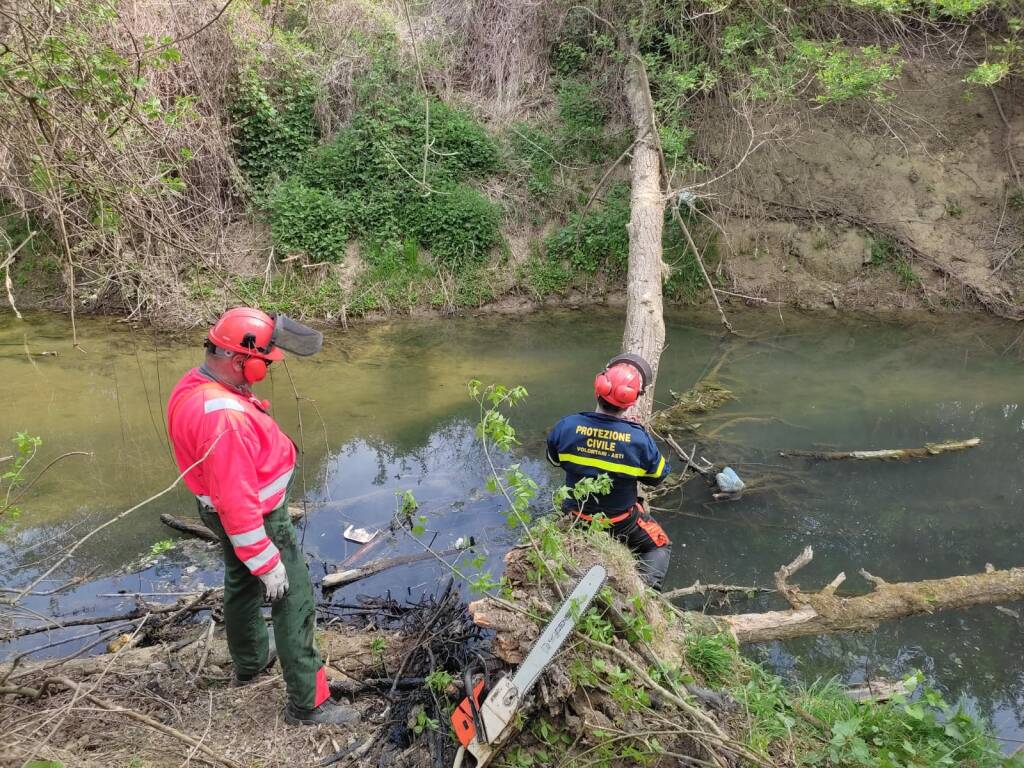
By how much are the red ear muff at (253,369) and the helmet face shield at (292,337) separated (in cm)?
10

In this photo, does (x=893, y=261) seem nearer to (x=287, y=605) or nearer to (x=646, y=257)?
(x=646, y=257)

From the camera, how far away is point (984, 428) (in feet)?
23.1

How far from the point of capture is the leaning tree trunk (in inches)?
221

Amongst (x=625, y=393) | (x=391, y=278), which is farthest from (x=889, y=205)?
(x=625, y=393)

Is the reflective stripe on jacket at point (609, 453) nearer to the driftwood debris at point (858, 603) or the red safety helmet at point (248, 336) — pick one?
the driftwood debris at point (858, 603)

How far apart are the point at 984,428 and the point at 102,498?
28.3 ft

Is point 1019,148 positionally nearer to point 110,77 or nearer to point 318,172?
point 318,172

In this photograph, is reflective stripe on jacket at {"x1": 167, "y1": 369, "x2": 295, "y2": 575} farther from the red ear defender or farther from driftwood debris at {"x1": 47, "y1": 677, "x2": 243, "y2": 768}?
the red ear defender

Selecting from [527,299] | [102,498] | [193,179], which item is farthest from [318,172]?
[102,498]

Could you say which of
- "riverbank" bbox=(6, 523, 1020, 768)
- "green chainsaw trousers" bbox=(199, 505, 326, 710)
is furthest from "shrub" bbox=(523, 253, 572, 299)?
"green chainsaw trousers" bbox=(199, 505, 326, 710)

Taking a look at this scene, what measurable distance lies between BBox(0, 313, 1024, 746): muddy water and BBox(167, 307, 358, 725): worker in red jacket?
1.55 metres

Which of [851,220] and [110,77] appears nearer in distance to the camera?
[110,77]

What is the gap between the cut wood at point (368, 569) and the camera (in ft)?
15.3

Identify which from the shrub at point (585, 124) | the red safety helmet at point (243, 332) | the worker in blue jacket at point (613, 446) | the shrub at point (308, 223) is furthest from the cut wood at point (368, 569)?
the shrub at point (585, 124)
